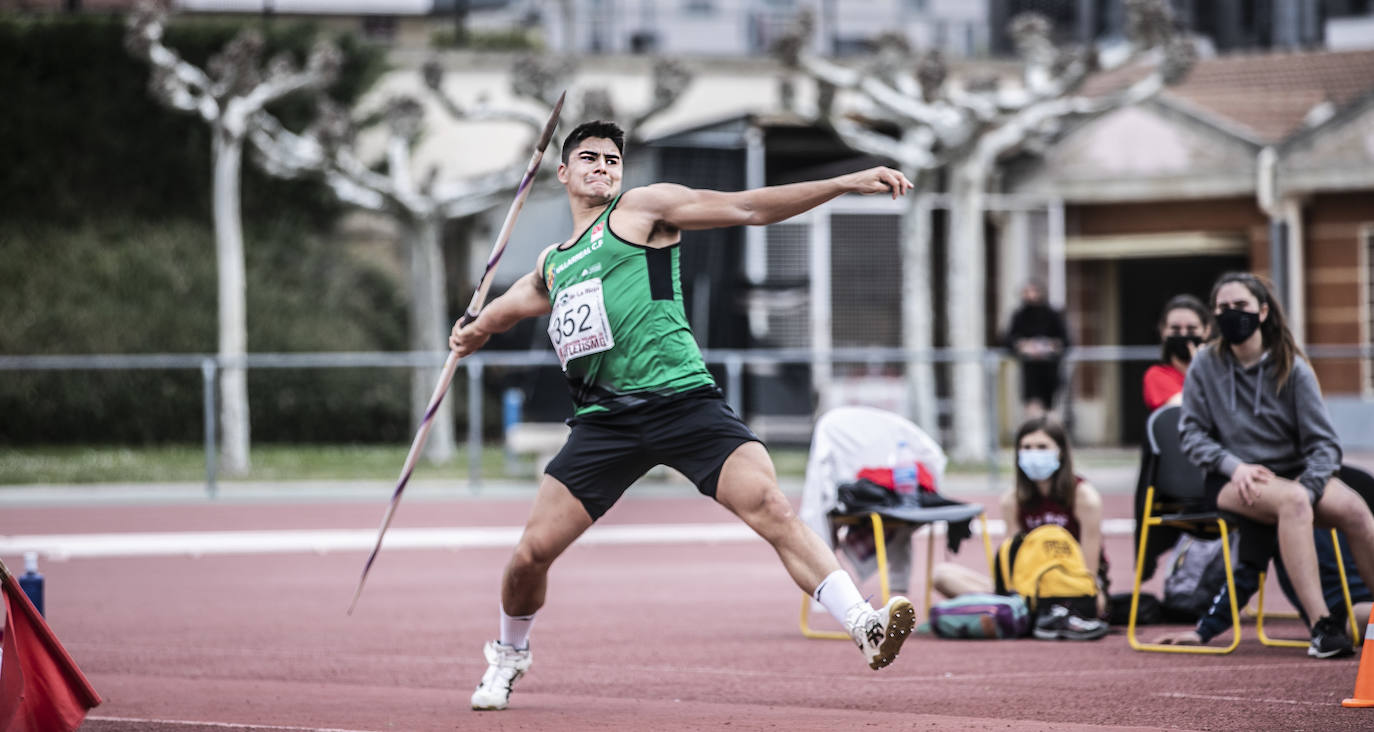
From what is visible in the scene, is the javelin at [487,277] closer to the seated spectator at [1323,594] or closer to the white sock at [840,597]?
the white sock at [840,597]

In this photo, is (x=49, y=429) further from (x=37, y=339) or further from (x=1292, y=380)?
(x=1292, y=380)

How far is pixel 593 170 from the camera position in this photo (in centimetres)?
673

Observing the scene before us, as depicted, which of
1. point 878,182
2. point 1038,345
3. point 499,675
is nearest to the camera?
point 878,182

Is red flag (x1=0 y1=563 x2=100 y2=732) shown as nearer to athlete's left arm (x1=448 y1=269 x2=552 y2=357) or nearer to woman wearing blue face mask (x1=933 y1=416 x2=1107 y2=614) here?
athlete's left arm (x1=448 y1=269 x2=552 y2=357)

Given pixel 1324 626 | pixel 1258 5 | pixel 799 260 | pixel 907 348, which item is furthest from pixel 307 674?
pixel 1258 5

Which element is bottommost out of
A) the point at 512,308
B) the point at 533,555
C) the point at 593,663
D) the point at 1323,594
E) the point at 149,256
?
the point at 593,663

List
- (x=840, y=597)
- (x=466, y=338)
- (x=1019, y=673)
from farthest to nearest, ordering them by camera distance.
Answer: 1. (x=1019, y=673)
2. (x=466, y=338)
3. (x=840, y=597)

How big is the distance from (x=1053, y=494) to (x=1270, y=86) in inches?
822

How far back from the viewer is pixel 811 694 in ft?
23.7

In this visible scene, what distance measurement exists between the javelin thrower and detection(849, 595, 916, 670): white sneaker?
0.17 meters

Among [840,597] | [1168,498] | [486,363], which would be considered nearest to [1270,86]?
[486,363]

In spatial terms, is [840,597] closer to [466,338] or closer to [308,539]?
[466,338]

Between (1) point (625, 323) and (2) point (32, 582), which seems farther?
(2) point (32, 582)

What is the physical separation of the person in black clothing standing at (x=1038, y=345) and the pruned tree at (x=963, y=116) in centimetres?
151
